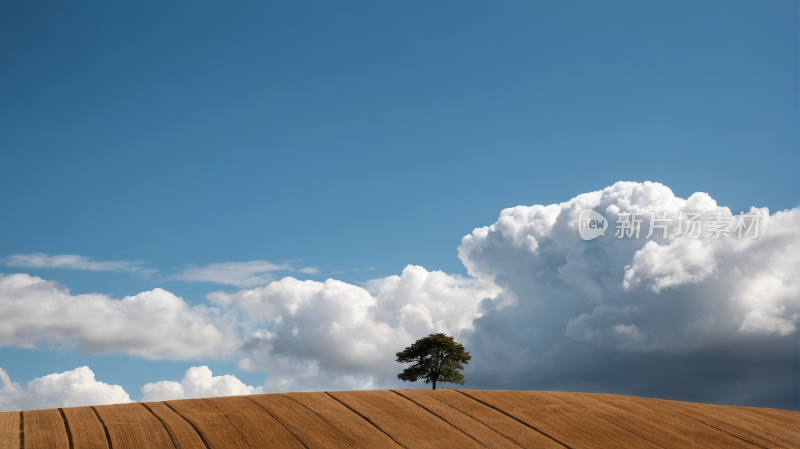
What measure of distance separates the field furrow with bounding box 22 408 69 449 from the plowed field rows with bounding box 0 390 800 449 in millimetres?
18

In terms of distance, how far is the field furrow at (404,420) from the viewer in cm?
1005

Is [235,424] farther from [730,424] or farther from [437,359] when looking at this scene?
[437,359]

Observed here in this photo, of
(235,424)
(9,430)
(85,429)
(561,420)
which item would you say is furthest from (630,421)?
(9,430)

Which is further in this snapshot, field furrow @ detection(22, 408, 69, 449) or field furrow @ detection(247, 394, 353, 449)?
field furrow @ detection(247, 394, 353, 449)

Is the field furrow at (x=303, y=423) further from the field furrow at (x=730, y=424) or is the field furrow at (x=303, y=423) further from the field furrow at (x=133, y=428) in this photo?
the field furrow at (x=730, y=424)

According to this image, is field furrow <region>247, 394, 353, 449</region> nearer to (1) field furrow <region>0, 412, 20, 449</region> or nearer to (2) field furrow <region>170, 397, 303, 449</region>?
(2) field furrow <region>170, 397, 303, 449</region>

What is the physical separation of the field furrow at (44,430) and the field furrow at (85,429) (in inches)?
5.6

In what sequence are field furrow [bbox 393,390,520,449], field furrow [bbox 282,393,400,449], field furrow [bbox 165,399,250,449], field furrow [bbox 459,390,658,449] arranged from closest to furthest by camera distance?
field furrow [bbox 165,399,250,449], field furrow [bbox 282,393,400,449], field furrow [bbox 393,390,520,449], field furrow [bbox 459,390,658,449]

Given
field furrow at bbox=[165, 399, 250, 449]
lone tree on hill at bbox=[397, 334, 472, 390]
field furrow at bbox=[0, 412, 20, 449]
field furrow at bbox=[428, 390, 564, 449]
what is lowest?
field furrow at bbox=[0, 412, 20, 449]

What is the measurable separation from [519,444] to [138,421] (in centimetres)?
739

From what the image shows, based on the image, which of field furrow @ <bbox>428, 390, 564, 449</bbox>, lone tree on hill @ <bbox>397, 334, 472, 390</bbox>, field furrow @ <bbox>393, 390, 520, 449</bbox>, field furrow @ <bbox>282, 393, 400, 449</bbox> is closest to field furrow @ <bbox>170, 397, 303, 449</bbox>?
field furrow @ <bbox>282, 393, 400, 449</bbox>

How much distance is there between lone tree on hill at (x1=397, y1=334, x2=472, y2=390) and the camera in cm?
4288

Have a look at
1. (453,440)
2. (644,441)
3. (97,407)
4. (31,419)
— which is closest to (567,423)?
(644,441)

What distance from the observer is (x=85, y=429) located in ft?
32.7
